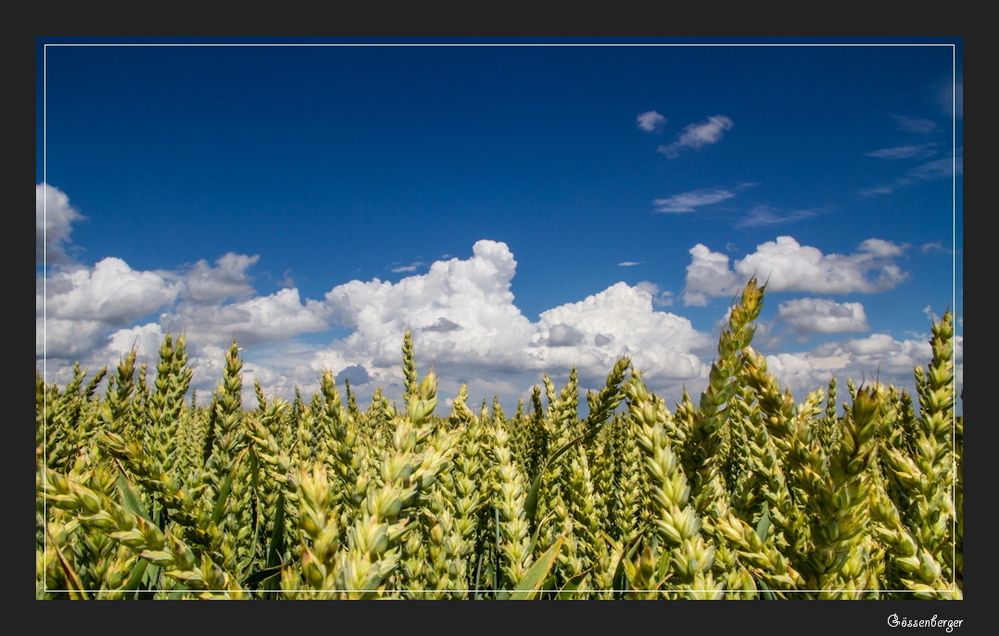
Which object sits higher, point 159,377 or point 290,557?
point 159,377

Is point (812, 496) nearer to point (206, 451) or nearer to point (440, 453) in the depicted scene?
point (440, 453)

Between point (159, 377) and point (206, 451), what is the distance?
50cm

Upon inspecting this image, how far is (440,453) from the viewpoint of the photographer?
1246mm

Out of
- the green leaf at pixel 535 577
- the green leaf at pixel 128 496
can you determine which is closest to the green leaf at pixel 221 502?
the green leaf at pixel 128 496

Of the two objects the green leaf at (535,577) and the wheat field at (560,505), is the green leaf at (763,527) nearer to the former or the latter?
the wheat field at (560,505)

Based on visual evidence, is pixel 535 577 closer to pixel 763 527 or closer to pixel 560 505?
pixel 560 505

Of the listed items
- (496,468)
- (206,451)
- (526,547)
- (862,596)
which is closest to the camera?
(862,596)

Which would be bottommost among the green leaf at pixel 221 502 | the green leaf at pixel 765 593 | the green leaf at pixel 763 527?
the green leaf at pixel 765 593

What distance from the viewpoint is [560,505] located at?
2.35m

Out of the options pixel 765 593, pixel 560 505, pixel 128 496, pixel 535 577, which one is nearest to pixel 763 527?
pixel 765 593

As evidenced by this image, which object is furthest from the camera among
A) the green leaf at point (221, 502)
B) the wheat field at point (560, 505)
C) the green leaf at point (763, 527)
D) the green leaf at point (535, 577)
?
the green leaf at point (763, 527)

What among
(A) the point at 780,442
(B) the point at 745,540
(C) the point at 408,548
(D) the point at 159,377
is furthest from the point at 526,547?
(D) the point at 159,377

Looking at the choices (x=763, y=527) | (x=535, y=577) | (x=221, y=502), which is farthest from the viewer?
(x=763, y=527)

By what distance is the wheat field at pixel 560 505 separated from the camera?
46.9 inches
